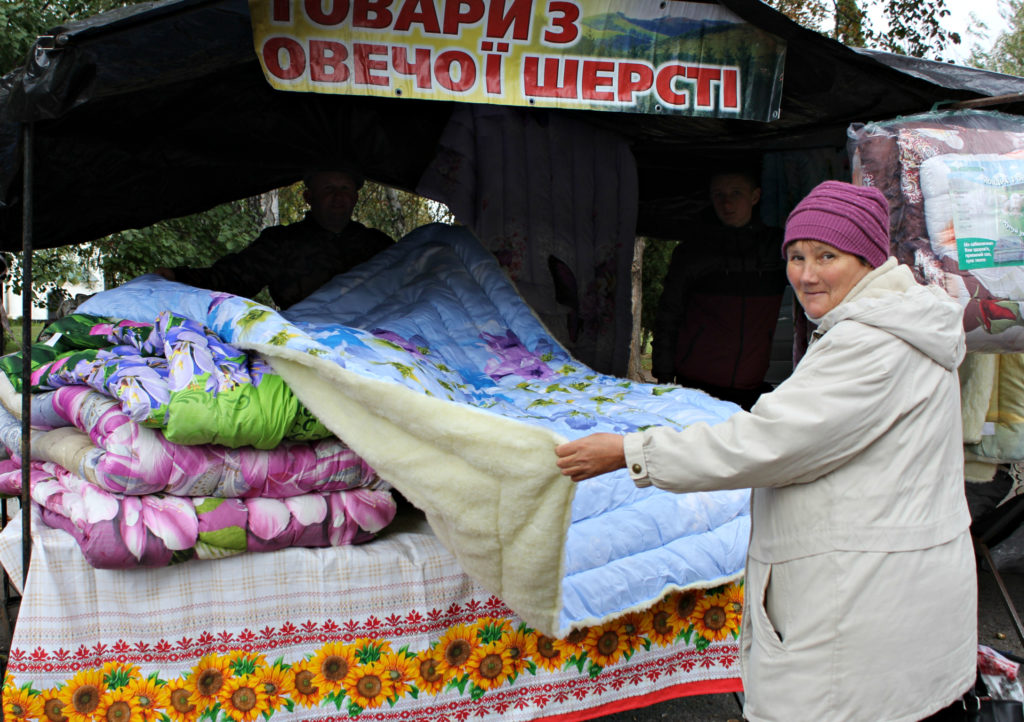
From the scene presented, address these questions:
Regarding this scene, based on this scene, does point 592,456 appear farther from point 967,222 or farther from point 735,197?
point 735,197

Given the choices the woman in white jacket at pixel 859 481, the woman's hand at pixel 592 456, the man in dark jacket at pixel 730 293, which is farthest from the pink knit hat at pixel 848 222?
the man in dark jacket at pixel 730 293

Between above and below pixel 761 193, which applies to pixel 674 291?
below

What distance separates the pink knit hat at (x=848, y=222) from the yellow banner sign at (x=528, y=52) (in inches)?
50.4

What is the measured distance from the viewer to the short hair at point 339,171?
12.8 feet

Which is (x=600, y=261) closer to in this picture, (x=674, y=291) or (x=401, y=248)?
(x=674, y=291)

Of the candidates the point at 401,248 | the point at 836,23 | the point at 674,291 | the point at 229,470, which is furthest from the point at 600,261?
the point at 836,23

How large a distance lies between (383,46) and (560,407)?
136 centimetres

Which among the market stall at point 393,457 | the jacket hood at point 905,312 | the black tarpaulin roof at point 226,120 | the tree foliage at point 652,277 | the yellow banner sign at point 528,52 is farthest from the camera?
the tree foliage at point 652,277

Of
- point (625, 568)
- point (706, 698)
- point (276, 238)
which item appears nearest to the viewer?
point (625, 568)

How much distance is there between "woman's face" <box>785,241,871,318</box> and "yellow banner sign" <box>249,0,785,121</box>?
A: 4.26ft

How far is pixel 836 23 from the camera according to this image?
7379 millimetres

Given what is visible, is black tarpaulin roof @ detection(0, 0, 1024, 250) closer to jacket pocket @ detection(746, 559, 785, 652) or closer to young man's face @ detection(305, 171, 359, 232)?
young man's face @ detection(305, 171, 359, 232)

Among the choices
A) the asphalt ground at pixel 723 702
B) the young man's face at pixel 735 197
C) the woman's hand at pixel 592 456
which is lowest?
the asphalt ground at pixel 723 702

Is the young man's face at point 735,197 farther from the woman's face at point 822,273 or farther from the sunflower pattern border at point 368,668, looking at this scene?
the woman's face at point 822,273
